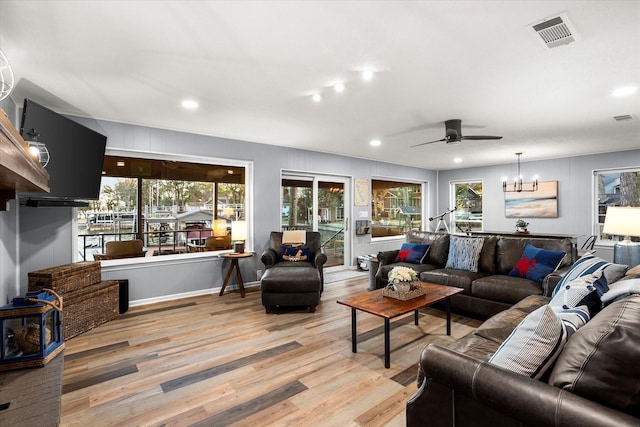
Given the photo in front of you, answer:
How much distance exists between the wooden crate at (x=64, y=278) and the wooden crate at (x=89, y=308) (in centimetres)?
8

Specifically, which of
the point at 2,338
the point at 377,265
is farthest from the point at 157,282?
the point at 377,265

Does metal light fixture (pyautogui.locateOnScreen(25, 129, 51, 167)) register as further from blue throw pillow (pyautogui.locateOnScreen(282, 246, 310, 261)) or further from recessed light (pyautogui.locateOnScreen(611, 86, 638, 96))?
recessed light (pyautogui.locateOnScreen(611, 86, 638, 96))

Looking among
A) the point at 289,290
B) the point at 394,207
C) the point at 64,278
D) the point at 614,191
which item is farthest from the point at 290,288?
the point at 614,191

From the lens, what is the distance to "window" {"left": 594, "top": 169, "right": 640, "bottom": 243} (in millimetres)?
5855

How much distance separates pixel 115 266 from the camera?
400cm

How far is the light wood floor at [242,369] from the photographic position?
6.47 feet

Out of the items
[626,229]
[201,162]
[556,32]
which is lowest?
[626,229]

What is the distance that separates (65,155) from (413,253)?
14.3ft

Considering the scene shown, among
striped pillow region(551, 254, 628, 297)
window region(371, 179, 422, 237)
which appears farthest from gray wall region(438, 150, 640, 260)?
striped pillow region(551, 254, 628, 297)

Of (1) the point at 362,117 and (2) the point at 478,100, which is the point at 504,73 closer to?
(2) the point at 478,100

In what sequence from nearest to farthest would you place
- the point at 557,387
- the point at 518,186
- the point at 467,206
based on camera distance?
the point at 557,387
the point at 518,186
the point at 467,206

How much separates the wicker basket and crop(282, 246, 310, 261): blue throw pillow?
1.85m

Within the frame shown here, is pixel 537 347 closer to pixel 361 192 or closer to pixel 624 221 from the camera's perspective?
pixel 624 221

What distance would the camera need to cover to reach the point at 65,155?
313 cm
